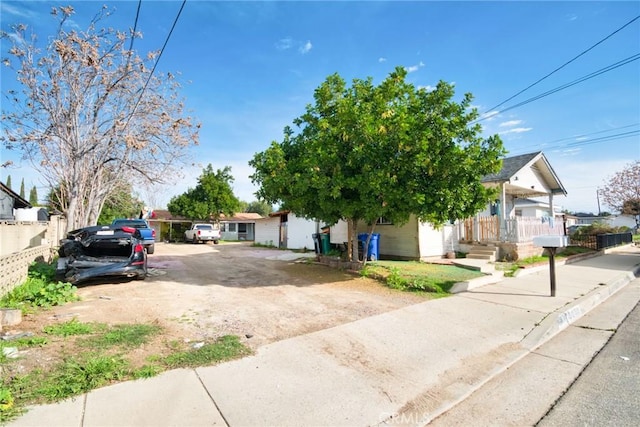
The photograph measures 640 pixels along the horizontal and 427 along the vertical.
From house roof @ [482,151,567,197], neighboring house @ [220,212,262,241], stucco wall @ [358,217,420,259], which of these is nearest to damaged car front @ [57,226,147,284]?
stucco wall @ [358,217,420,259]

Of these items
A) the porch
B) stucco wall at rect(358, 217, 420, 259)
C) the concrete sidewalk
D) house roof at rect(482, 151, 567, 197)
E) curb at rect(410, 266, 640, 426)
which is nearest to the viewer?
the concrete sidewalk

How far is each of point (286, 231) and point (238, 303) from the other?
53.4ft

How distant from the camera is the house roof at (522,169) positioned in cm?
1430

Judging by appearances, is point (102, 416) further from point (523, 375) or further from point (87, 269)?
point (87, 269)

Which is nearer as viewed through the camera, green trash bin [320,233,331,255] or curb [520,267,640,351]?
curb [520,267,640,351]

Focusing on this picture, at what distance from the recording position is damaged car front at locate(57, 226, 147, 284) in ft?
24.6

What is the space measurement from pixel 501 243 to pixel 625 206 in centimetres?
2537

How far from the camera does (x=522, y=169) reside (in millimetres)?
14602

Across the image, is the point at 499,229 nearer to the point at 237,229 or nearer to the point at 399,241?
the point at 399,241

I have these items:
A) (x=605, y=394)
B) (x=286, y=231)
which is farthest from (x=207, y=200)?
(x=605, y=394)

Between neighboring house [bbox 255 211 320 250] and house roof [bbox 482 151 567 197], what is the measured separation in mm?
8993

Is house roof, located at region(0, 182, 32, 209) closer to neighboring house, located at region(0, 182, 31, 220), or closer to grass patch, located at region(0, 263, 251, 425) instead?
neighboring house, located at region(0, 182, 31, 220)

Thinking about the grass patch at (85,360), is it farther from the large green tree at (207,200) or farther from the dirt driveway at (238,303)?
the large green tree at (207,200)

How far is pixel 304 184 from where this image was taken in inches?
326
